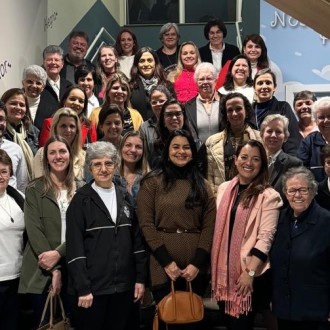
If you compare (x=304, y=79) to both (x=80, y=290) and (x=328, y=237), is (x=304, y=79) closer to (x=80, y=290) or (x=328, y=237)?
(x=328, y=237)

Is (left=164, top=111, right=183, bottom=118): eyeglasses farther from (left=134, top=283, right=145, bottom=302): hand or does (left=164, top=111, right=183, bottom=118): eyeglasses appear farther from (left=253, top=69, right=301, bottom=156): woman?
(left=134, top=283, right=145, bottom=302): hand

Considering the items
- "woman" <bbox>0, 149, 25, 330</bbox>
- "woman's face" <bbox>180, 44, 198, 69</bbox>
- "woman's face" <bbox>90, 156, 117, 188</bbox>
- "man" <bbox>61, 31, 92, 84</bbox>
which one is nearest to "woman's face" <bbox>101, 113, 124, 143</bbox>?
"woman's face" <bbox>90, 156, 117, 188</bbox>

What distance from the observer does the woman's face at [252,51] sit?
584 cm

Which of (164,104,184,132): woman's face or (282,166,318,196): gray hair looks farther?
(164,104,184,132): woman's face

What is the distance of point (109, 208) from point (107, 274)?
0.37 m

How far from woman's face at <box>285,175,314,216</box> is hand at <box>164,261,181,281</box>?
2.42ft

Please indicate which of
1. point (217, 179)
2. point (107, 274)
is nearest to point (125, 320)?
point (107, 274)

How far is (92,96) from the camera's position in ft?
18.9

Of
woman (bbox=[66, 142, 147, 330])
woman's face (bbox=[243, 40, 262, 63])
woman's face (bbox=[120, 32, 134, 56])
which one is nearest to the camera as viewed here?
woman (bbox=[66, 142, 147, 330])

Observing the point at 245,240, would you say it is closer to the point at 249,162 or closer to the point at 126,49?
the point at 249,162

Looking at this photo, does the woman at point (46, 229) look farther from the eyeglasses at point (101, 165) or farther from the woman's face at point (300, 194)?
the woman's face at point (300, 194)

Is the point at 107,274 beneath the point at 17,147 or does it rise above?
beneath

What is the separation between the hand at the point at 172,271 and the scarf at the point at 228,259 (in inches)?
9.0

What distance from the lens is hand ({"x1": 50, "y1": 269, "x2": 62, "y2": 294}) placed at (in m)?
3.72
